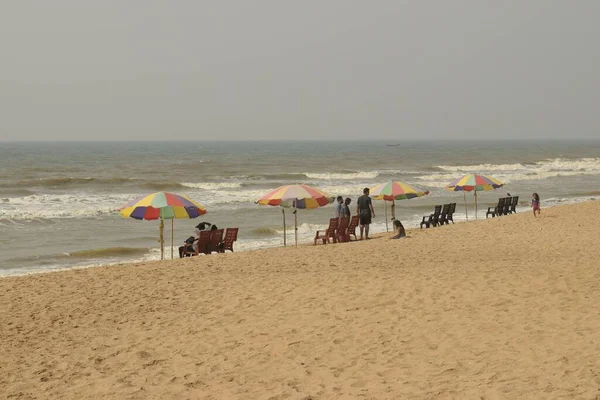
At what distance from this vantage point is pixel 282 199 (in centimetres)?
1580

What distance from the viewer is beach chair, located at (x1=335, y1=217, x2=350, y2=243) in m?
16.8

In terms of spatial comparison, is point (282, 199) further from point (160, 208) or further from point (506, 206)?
point (506, 206)

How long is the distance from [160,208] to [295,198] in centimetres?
332

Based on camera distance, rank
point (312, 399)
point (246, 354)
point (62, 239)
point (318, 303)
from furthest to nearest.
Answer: point (62, 239), point (318, 303), point (246, 354), point (312, 399)

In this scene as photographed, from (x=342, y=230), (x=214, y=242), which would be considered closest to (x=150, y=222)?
(x=214, y=242)

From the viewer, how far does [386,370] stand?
6594mm

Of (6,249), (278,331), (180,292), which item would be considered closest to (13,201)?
(6,249)

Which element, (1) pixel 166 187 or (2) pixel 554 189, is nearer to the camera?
(2) pixel 554 189

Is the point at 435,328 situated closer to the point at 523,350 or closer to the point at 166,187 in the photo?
the point at 523,350

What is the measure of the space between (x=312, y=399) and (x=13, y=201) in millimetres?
32096

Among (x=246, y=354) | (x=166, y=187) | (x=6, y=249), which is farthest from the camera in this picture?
(x=166, y=187)

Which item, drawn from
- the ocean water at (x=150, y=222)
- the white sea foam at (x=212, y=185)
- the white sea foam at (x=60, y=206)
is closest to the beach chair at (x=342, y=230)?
the ocean water at (x=150, y=222)

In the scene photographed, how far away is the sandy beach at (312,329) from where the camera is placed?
6332mm

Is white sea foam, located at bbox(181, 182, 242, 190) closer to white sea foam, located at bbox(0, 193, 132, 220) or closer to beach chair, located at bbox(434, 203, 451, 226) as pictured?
white sea foam, located at bbox(0, 193, 132, 220)
